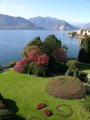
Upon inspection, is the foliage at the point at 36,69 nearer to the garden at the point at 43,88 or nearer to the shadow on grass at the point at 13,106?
the garden at the point at 43,88

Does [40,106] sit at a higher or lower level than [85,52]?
lower

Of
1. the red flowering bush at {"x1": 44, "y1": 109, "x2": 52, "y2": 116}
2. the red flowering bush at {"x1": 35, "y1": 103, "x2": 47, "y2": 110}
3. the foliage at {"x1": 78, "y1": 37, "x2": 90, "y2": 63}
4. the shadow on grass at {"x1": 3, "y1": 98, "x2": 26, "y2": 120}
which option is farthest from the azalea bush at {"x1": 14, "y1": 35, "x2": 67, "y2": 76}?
the red flowering bush at {"x1": 44, "y1": 109, "x2": 52, "y2": 116}

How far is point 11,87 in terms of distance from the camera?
3794cm

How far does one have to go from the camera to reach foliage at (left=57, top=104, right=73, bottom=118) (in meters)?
29.7

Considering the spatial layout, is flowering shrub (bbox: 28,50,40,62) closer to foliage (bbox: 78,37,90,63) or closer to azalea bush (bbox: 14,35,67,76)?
azalea bush (bbox: 14,35,67,76)

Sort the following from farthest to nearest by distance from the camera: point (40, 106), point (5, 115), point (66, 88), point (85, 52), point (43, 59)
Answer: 1. point (85, 52)
2. point (43, 59)
3. point (66, 88)
4. point (40, 106)
5. point (5, 115)

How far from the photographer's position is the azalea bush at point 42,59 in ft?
148

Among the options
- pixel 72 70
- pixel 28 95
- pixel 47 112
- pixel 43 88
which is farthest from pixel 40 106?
pixel 72 70

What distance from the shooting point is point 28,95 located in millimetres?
35031

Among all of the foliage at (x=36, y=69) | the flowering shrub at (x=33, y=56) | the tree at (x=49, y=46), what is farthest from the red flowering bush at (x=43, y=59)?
the tree at (x=49, y=46)

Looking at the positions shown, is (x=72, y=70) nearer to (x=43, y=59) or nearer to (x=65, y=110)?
(x=43, y=59)

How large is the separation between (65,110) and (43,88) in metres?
7.64

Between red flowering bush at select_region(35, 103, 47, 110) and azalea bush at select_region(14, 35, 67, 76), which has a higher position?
azalea bush at select_region(14, 35, 67, 76)

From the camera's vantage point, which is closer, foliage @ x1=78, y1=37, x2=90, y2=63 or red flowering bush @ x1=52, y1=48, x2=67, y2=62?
red flowering bush @ x1=52, y1=48, x2=67, y2=62
